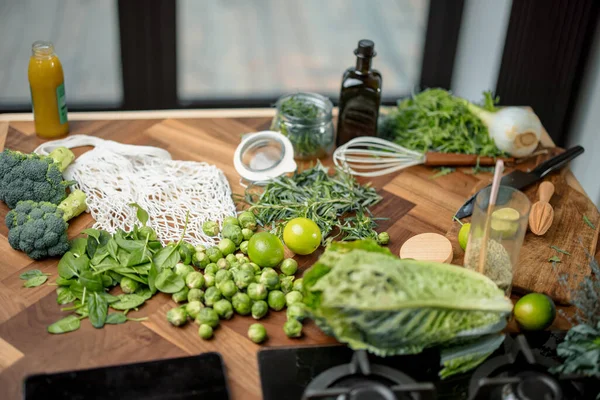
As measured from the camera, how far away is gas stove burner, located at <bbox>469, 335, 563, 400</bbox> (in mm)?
1229

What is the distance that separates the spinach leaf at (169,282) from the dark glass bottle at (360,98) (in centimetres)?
76

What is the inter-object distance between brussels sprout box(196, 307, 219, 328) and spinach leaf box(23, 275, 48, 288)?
36cm

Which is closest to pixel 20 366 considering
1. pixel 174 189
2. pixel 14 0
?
pixel 174 189

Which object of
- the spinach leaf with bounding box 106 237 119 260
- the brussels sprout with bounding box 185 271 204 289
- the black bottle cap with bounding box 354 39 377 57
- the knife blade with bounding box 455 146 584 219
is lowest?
the brussels sprout with bounding box 185 271 204 289

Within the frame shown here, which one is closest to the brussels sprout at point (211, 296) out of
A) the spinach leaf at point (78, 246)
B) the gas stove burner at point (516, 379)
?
the spinach leaf at point (78, 246)

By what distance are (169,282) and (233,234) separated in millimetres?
200

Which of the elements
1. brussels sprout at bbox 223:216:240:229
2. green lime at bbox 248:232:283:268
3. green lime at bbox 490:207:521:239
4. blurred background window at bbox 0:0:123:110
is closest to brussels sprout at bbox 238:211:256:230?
brussels sprout at bbox 223:216:240:229

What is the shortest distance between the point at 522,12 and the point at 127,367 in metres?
1.76

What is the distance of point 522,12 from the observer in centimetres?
240

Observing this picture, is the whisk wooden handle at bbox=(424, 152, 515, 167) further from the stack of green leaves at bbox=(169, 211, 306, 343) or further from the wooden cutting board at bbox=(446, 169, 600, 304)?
the stack of green leaves at bbox=(169, 211, 306, 343)

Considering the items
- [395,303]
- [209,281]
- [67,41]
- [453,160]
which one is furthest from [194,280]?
[67,41]

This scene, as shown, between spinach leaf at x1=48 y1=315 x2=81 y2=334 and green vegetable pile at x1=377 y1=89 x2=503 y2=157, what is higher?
green vegetable pile at x1=377 y1=89 x2=503 y2=157

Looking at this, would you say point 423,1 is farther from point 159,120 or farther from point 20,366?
point 20,366

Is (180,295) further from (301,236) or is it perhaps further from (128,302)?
(301,236)
